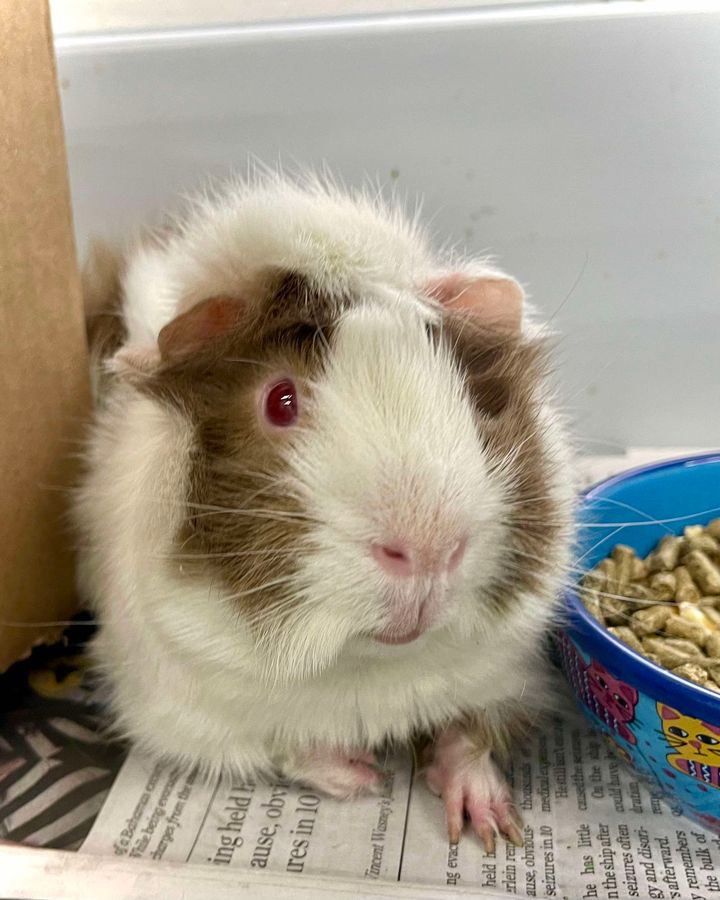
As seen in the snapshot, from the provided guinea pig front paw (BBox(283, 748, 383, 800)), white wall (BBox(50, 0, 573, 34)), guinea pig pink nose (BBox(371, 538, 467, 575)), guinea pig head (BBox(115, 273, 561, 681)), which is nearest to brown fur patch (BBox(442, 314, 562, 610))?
guinea pig head (BBox(115, 273, 561, 681))

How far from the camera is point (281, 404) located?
0.76 m

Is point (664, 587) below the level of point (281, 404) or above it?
below

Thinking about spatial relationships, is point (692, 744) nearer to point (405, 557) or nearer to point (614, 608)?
point (614, 608)

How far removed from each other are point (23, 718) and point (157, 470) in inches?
20.8

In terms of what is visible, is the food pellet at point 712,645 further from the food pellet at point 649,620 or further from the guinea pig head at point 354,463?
the guinea pig head at point 354,463

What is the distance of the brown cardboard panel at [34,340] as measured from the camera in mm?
1002

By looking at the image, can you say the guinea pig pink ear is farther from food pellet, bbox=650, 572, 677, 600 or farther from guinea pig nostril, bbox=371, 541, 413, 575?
food pellet, bbox=650, 572, 677, 600

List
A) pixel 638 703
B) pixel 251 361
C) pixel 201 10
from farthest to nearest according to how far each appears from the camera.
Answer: pixel 201 10
pixel 638 703
pixel 251 361

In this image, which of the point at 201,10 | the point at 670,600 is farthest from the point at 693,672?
the point at 201,10

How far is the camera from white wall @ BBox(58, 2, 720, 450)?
1.39 meters

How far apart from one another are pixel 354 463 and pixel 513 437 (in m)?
0.19

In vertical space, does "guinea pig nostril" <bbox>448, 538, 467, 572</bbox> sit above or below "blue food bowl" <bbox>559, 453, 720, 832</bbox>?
above

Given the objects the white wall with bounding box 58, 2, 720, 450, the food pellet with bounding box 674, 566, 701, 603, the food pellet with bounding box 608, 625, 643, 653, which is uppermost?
the white wall with bounding box 58, 2, 720, 450

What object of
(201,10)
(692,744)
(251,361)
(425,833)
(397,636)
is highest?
(201,10)
